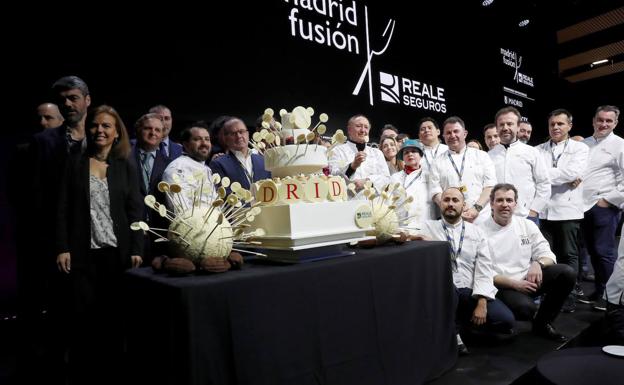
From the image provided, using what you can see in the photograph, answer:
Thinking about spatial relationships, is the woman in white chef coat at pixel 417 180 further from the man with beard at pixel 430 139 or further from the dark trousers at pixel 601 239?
the dark trousers at pixel 601 239

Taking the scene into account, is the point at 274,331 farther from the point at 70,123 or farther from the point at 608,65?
the point at 608,65

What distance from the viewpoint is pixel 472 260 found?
2650 mm

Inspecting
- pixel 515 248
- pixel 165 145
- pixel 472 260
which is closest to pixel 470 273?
pixel 472 260

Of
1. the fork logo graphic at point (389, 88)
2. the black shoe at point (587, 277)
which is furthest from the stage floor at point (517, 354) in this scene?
the fork logo graphic at point (389, 88)

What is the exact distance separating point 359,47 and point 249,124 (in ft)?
6.91

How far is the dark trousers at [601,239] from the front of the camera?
11.7ft

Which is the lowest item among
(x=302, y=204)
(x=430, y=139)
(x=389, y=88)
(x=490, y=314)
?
(x=490, y=314)

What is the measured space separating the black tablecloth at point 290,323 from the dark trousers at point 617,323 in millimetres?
1129

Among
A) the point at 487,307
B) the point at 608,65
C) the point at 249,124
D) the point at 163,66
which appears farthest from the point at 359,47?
the point at 608,65

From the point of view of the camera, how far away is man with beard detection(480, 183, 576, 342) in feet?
8.88

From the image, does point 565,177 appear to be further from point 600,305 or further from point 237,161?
point 237,161

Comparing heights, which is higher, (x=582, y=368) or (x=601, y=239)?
(x=601, y=239)

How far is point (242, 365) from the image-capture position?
1.27m

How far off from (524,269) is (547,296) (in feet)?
0.72
